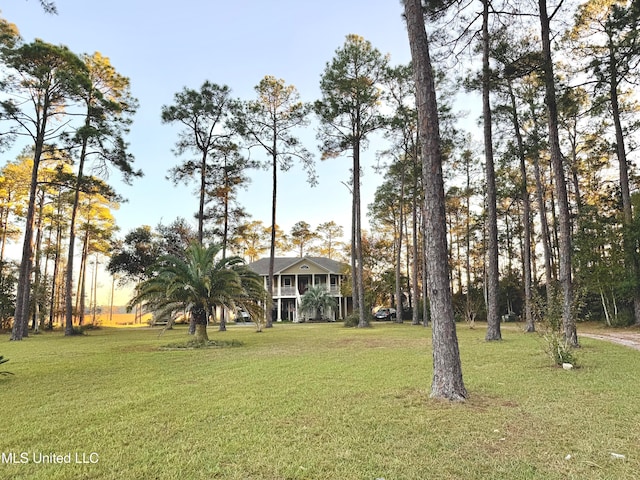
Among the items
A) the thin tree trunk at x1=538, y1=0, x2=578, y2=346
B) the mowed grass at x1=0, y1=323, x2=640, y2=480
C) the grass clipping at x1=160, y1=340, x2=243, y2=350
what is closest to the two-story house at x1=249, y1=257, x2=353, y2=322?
Answer: the grass clipping at x1=160, y1=340, x2=243, y2=350

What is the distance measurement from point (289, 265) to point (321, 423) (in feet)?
106

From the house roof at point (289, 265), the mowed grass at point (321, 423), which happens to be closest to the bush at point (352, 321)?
the house roof at point (289, 265)

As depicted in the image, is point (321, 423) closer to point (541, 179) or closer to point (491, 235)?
point (491, 235)

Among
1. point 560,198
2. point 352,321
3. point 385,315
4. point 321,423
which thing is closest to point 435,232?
point 321,423

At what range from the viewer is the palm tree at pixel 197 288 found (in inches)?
420

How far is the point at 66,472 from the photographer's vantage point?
2.60 m

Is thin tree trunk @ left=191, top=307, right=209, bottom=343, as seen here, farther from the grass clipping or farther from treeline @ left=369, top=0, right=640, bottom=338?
treeline @ left=369, top=0, right=640, bottom=338

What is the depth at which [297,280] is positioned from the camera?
3734cm

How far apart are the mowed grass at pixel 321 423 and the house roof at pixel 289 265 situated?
93.7ft

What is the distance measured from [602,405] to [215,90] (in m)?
18.9

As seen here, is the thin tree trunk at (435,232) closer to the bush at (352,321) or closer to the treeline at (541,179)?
the treeline at (541,179)

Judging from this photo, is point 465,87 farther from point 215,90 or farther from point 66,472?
point 66,472

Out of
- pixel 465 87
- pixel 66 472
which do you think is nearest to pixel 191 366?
pixel 66 472

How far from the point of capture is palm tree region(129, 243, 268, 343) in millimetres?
10680
